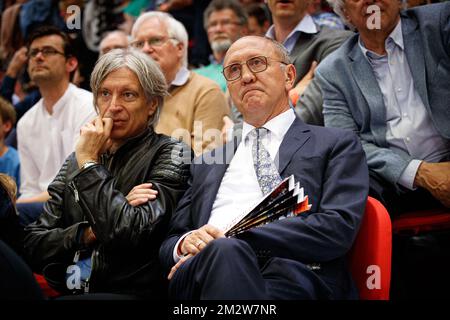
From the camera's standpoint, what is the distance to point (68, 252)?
2.37 m

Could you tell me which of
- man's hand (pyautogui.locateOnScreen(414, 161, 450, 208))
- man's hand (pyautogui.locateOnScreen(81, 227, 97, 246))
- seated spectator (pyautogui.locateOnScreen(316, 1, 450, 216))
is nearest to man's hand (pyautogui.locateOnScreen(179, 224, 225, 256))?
man's hand (pyautogui.locateOnScreen(81, 227, 97, 246))

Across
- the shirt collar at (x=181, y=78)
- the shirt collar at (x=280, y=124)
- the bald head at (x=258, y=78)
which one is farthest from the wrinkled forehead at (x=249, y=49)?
the shirt collar at (x=181, y=78)

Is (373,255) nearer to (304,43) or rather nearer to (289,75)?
(289,75)

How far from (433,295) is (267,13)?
252 cm

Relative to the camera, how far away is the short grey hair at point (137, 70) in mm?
2588

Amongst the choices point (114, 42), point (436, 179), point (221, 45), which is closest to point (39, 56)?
point (114, 42)

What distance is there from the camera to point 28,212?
3.15m

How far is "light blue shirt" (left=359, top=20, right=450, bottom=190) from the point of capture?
106 inches

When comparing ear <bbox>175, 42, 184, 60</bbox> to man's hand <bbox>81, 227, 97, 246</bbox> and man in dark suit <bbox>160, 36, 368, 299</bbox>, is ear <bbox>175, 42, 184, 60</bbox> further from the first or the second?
man's hand <bbox>81, 227, 97, 246</bbox>

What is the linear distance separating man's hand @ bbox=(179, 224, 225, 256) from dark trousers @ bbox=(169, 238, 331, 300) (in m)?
0.08

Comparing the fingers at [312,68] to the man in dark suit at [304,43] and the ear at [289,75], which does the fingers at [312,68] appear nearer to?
the man in dark suit at [304,43]

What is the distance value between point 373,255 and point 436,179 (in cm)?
57

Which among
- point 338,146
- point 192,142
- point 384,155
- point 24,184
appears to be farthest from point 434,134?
point 24,184
